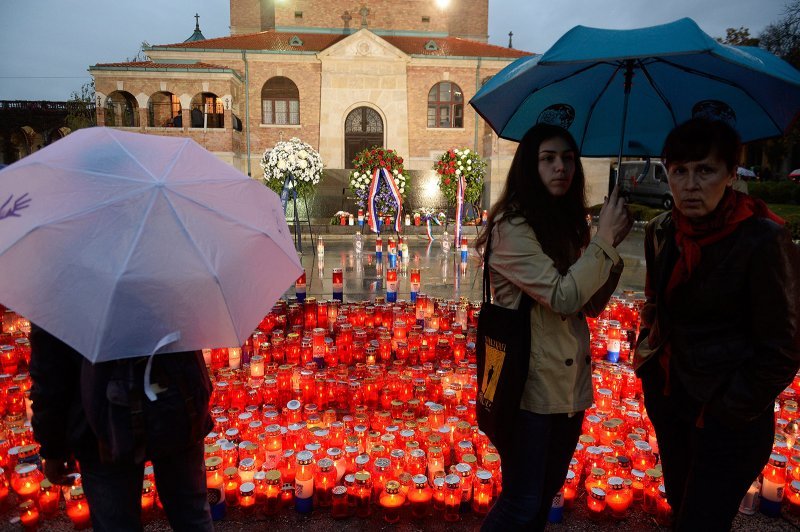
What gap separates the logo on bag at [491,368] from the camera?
203 cm

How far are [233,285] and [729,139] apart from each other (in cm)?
188

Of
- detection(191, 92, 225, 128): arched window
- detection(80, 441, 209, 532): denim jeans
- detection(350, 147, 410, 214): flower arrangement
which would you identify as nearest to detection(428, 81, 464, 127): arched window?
detection(191, 92, 225, 128): arched window

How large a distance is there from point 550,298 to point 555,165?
21.8 inches

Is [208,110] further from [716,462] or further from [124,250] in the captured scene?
[716,462]

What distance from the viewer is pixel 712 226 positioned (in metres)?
1.96

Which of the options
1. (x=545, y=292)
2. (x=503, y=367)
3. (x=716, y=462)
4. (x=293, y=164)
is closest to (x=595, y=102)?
(x=545, y=292)

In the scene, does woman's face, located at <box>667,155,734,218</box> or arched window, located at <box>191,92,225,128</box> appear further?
arched window, located at <box>191,92,225,128</box>

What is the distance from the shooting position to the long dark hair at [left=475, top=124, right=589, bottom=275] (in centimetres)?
209

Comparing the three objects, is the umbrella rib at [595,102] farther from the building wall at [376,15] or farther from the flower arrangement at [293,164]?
the building wall at [376,15]

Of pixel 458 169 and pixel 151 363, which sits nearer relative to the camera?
pixel 151 363

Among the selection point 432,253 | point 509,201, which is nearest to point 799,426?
point 509,201

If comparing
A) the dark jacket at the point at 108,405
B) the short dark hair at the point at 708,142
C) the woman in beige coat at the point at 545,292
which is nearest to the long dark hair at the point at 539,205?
the woman in beige coat at the point at 545,292

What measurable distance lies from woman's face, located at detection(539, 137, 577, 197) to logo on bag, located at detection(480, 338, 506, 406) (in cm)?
66

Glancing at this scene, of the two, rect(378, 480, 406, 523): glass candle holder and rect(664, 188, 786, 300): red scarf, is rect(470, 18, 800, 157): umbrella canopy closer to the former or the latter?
rect(664, 188, 786, 300): red scarf
